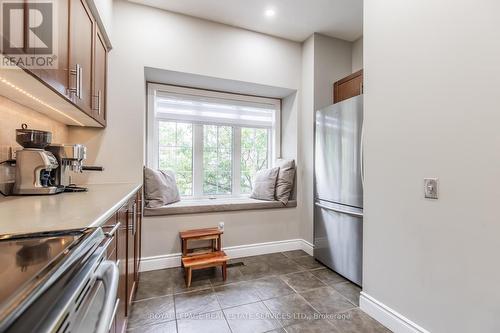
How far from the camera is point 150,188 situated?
2.60m

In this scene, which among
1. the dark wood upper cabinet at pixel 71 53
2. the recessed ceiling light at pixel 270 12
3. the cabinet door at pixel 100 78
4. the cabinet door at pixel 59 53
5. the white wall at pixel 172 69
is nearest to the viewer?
the dark wood upper cabinet at pixel 71 53

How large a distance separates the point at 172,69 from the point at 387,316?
2.92 m

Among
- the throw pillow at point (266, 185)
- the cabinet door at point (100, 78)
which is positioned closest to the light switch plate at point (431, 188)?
the throw pillow at point (266, 185)

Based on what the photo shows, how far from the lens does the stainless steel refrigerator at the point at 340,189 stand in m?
2.21

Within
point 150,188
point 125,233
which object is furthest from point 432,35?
point 150,188

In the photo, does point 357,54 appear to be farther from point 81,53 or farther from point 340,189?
point 81,53

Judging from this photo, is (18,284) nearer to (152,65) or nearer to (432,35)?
(432,35)

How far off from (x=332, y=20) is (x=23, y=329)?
331 cm

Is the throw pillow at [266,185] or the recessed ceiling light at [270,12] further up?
the recessed ceiling light at [270,12]

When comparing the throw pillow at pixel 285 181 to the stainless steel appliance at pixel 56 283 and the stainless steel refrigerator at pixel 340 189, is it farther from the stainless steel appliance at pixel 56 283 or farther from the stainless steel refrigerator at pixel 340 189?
the stainless steel appliance at pixel 56 283

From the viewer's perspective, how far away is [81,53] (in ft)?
5.30

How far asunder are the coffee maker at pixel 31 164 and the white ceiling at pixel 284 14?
1.78 m

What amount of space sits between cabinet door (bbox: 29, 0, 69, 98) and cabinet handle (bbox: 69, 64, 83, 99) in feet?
0.25

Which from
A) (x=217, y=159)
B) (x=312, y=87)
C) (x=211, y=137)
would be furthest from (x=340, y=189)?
(x=211, y=137)
